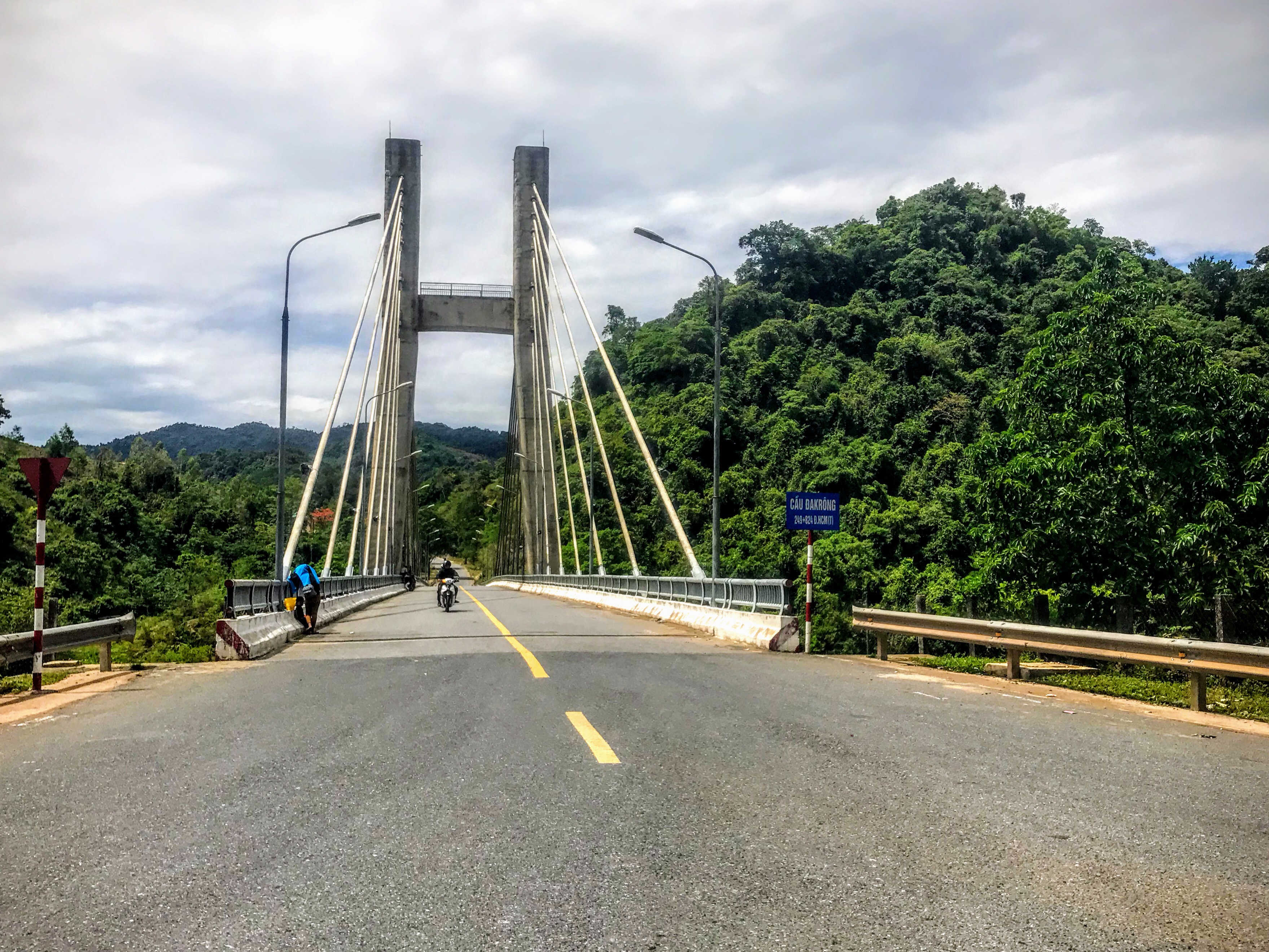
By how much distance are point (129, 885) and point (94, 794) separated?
182 cm

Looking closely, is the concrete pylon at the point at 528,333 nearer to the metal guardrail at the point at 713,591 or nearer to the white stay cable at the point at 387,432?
the white stay cable at the point at 387,432

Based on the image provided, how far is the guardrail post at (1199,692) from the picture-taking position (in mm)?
9375

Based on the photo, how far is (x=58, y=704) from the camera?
31.3 ft

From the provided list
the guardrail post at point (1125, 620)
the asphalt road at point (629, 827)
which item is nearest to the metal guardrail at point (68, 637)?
the asphalt road at point (629, 827)

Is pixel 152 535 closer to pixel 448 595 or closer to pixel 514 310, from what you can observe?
pixel 514 310

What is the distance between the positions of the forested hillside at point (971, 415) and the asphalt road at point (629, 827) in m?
7.87

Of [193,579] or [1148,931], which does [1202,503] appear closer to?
[1148,931]

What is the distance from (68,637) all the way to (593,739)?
703cm

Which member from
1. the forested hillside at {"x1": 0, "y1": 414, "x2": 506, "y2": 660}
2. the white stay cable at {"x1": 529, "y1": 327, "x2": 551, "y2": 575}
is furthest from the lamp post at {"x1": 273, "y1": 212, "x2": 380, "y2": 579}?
the white stay cable at {"x1": 529, "y1": 327, "x2": 551, "y2": 575}

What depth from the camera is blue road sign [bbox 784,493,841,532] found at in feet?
50.9

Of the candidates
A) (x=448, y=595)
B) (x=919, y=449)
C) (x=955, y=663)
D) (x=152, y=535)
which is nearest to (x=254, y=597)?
(x=955, y=663)

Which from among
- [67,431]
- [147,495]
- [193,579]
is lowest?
[193,579]

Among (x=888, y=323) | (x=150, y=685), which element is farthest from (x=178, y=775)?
(x=888, y=323)

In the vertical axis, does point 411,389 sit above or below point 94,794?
above
